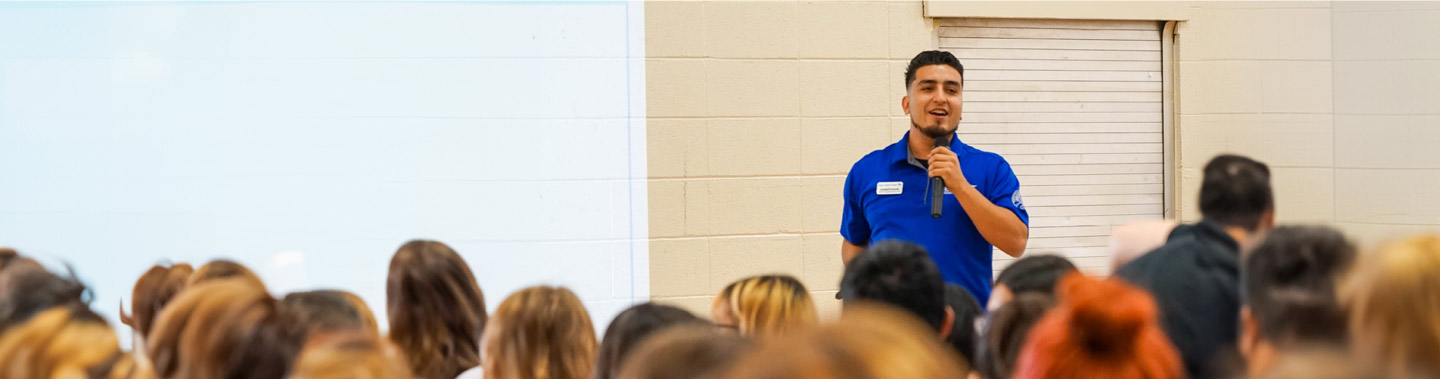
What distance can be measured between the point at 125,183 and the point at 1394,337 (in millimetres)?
3798

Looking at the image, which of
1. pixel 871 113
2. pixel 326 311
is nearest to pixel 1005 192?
pixel 871 113

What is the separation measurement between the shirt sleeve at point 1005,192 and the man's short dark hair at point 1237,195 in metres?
0.95

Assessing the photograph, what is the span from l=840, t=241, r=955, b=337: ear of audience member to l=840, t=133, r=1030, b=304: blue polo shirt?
95 centimetres

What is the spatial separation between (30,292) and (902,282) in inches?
64.8

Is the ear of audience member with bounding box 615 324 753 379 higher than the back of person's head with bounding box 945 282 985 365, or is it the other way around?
the ear of audience member with bounding box 615 324 753 379

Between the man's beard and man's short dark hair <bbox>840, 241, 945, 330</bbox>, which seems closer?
man's short dark hair <bbox>840, 241, 945, 330</bbox>

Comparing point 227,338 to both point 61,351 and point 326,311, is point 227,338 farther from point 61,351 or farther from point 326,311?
point 326,311

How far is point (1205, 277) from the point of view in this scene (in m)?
1.88

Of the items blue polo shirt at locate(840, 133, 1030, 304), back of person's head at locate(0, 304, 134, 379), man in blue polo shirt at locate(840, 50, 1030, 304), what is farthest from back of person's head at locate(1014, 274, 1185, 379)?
blue polo shirt at locate(840, 133, 1030, 304)

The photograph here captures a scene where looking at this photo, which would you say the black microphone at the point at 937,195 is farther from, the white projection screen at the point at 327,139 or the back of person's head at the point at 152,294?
the back of person's head at the point at 152,294

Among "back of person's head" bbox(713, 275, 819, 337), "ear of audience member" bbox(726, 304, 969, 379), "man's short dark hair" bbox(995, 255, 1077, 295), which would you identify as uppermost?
"ear of audience member" bbox(726, 304, 969, 379)

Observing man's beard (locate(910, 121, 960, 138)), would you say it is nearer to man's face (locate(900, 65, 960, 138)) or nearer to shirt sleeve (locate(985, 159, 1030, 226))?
man's face (locate(900, 65, 960, 138))

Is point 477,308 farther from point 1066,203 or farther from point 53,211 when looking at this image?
point 1066,203

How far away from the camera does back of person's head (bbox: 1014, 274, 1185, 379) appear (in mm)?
1231
